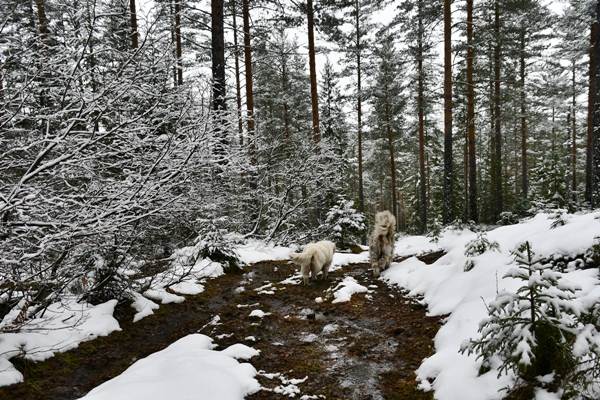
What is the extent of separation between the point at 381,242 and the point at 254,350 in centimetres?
501

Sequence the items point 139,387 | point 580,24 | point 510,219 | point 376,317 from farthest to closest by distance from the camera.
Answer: point 580,24 < point 510,219 < point 376,317 < point 139,387

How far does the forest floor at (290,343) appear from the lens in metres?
3.32

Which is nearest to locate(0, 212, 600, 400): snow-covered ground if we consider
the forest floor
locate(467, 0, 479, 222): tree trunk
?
the forest floor

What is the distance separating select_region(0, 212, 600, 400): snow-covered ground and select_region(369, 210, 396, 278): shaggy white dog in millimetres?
1960

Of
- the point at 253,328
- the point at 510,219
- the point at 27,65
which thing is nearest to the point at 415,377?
the point at 253,328

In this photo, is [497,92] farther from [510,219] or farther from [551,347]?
[551,347]

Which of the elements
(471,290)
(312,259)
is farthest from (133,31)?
(471,290)

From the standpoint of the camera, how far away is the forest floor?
10.9 ft

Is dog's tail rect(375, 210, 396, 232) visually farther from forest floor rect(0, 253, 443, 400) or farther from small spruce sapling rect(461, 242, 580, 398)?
small spruce sapling rect(461, 242, 580, 398)

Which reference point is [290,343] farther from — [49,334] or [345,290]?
[49,334]

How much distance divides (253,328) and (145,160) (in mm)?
2966

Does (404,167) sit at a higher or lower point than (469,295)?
higher

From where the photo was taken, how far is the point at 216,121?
4.88 m

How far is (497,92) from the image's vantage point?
1895 centimetres
